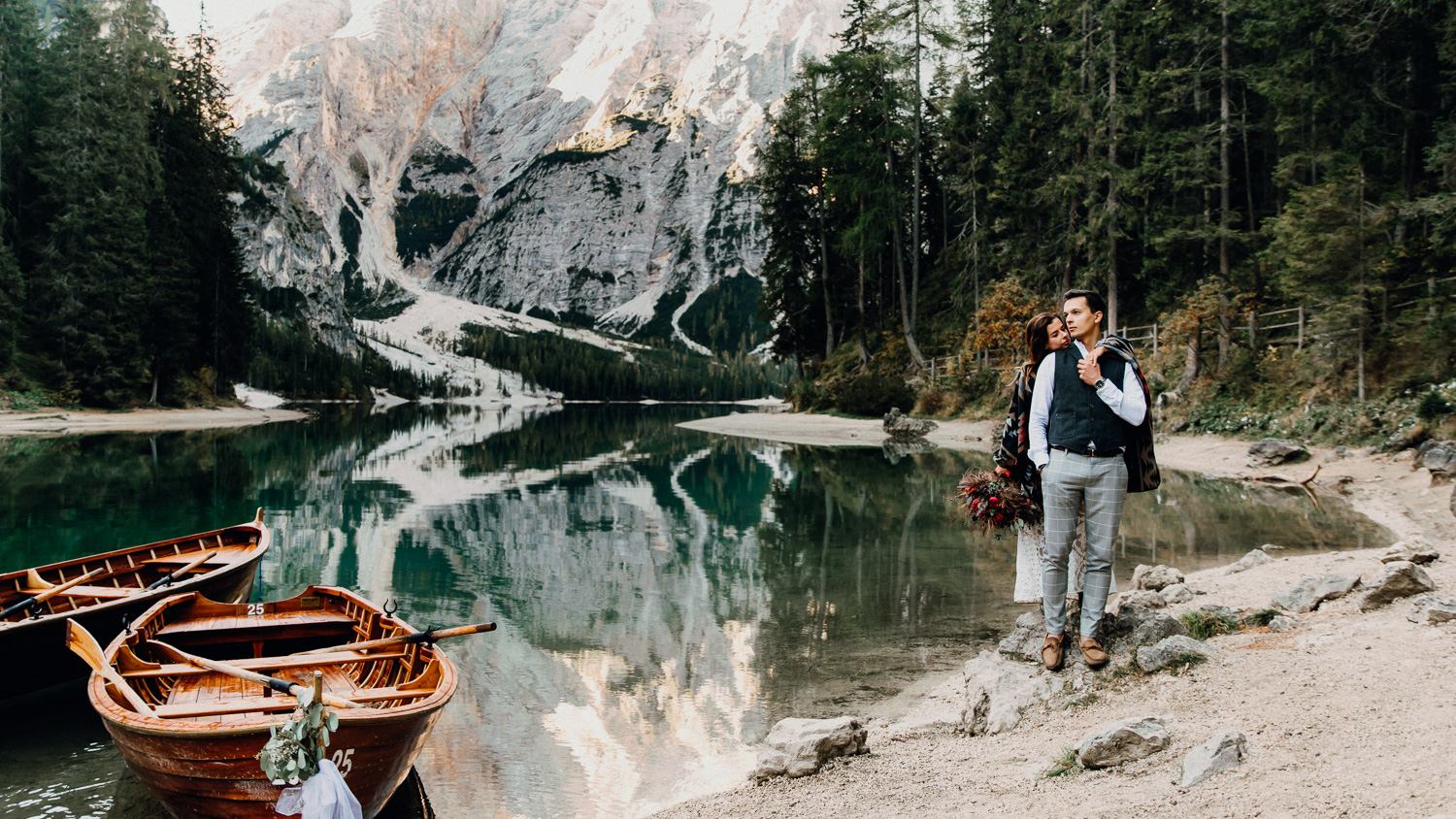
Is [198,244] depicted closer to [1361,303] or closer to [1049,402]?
[1361,303]

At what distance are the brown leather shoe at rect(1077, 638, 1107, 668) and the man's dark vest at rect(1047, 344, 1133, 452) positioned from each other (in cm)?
135

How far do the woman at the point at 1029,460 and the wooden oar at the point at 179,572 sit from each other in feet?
23.6

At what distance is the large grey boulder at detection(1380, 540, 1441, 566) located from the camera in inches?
306

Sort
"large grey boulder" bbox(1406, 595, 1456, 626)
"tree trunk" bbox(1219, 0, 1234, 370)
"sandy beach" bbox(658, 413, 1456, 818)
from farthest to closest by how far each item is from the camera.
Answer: "tree trunk" bbox(1219, 0, 1234, 370) < "large grey boulder" bbox(1406, 595, 1456, 626) < "sandy beach" bbox(658, 413, 1456, 818)

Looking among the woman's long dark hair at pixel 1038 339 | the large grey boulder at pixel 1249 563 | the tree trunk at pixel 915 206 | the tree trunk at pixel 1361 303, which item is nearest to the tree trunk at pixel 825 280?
the tree trunk at pixel 915 206

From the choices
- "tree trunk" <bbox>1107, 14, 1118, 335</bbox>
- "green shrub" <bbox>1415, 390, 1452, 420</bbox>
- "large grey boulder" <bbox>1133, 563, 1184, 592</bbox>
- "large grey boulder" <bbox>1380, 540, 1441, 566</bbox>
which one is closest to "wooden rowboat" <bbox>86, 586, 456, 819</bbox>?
"large grey boulder" <bbox>1133, 563, 1184, 592</bbox>

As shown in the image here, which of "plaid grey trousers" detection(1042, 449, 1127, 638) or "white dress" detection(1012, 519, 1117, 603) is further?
"white dress" detection(1012, 519, 1117, 603)

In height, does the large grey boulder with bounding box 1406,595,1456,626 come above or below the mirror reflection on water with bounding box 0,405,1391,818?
above

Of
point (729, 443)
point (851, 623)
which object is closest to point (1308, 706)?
point (851, 623)

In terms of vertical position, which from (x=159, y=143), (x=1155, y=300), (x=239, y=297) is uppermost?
(x=159, y=143)

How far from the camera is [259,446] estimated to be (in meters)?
35.1

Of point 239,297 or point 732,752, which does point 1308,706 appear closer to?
point 732,752

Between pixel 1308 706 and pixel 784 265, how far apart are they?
50275 millimetres

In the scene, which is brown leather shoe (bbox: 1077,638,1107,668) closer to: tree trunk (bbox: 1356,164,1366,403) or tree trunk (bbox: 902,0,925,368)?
tree trunk (bbox: 1356,164,1366,403)
